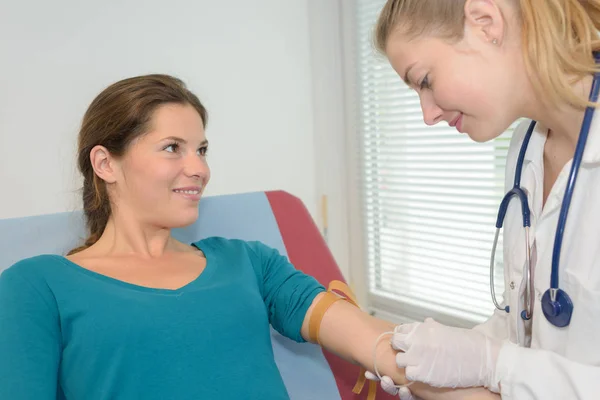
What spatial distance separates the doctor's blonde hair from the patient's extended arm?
622 millimetres

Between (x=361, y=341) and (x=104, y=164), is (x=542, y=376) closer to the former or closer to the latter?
(x=361, y=341)

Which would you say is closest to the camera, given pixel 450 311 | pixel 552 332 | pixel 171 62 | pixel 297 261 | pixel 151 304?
pixel 552 332

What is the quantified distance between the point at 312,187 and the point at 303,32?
710mm

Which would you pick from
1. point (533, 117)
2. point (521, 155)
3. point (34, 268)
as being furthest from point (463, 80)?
point (34, 268)

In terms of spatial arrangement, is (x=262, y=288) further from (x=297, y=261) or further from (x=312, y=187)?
(x=312, y=187)

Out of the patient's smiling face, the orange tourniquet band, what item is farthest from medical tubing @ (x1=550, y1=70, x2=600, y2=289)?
the patient's smiling face

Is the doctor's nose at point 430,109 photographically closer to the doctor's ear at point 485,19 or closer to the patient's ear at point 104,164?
the doctor's ear at point 485,19

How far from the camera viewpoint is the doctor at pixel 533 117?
3.35 ft

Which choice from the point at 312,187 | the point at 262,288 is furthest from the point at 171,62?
the point at 262,288

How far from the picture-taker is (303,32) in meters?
2.61

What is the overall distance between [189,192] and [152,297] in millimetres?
290

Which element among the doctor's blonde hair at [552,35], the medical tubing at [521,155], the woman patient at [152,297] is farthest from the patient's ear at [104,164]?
the medical tubing at [521,155]

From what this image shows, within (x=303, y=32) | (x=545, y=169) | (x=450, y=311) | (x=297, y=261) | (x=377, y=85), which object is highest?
(x=303, y=32)

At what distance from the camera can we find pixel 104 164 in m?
1.43
